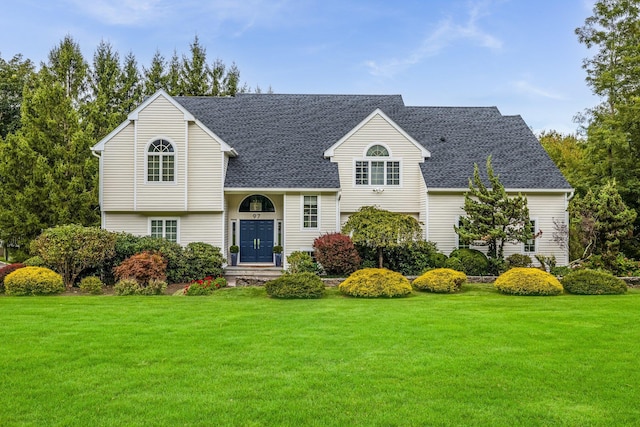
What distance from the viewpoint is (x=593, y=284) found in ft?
52.2

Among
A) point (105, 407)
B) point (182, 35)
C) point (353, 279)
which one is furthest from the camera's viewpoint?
point (182, 35)

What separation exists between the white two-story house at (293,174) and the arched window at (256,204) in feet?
0.15

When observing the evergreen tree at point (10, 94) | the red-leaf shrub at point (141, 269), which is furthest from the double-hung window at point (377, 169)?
the evergreen tree at point (10, 94)

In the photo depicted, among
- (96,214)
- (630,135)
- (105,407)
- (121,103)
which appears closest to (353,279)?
(105,407)

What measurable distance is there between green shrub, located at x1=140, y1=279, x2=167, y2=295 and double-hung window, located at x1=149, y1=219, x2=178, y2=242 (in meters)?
4.86

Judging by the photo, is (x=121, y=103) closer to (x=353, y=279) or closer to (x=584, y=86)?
(x=353, y=279)

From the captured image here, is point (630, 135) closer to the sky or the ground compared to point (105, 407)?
closer to the sky

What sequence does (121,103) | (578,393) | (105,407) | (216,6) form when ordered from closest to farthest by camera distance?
1. (105,407)
2. (578,393)
3. (216,6)
4. (121,103)

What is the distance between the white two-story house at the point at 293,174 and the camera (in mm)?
20406

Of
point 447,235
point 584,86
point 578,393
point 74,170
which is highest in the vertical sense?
point 584,86

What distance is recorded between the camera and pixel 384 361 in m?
7.59

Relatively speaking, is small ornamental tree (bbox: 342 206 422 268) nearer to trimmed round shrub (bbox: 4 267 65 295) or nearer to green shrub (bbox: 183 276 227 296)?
green shrub (bbox: 183 276 227 296)

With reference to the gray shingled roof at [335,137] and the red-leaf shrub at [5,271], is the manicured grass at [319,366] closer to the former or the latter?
the red-leaf shrub at [5,271]

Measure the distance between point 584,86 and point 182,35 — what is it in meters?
27.4
